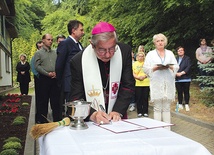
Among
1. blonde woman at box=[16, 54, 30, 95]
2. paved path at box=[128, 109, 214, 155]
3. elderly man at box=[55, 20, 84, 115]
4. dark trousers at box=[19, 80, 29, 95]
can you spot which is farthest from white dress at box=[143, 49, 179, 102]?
dark trousers at box=[19, 80, 29, 95]

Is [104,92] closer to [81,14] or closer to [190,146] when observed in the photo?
[190,146]

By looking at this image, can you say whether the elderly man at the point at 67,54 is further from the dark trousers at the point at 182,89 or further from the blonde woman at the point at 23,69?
the blonde woman at the point at 23,69

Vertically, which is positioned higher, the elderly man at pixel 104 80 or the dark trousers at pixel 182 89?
→ the elderly man at pixel 104 80

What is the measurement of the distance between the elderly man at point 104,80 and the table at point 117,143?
57 cm

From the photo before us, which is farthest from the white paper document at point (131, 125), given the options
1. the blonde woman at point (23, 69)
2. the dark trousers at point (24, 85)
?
the dark trousers at point (24, 85)

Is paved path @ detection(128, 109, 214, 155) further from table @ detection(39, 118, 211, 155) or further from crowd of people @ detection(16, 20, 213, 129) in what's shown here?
table @ detection(39, 118, 211, 155)

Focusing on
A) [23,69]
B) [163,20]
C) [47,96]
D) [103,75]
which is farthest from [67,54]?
[163,20]

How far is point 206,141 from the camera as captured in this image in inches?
244

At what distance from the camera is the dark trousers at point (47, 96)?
7098mm

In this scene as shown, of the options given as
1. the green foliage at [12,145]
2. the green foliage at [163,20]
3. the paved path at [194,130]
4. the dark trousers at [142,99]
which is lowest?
the paved path at [194,130]

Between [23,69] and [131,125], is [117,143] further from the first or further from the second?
[23,69]

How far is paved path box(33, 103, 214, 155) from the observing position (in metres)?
6.27

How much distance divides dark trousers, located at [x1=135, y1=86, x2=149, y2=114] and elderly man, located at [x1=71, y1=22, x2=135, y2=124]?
5.42 metres

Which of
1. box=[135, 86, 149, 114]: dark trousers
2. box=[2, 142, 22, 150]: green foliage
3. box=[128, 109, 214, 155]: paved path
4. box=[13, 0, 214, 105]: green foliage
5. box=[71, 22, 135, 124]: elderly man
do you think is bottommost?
box=[128, 109, 214, 155]: paved path
